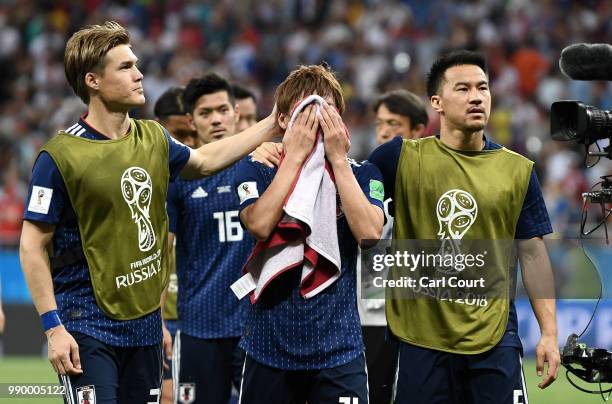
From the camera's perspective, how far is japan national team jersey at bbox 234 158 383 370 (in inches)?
198

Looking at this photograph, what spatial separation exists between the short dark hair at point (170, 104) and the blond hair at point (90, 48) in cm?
256

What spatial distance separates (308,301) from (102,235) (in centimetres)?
108

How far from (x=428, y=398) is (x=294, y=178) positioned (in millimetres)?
1369

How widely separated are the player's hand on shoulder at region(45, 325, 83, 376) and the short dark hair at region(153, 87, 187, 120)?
10.6ft

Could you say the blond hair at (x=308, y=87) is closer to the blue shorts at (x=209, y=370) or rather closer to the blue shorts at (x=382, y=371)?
the blue shorts at (x=382, y=371)

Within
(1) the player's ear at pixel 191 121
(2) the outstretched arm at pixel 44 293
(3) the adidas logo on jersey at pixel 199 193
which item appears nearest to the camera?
(2) the outstretched arm at pixel 44 293

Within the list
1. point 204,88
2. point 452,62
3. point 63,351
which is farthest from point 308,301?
point 204,88

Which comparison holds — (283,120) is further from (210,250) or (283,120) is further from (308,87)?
(210,250)

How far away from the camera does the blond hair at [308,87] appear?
16.8 feet

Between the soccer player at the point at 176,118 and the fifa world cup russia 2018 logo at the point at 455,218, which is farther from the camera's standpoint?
the soccer player at the point at 176,118

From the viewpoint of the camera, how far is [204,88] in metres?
7.70

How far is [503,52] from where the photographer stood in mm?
19828

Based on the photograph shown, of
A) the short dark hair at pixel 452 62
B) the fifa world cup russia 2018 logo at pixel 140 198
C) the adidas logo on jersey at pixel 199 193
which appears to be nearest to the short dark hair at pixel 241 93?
the adidas logo on jersey at pixel 199 193

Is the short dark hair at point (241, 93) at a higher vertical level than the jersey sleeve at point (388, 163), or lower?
higher
